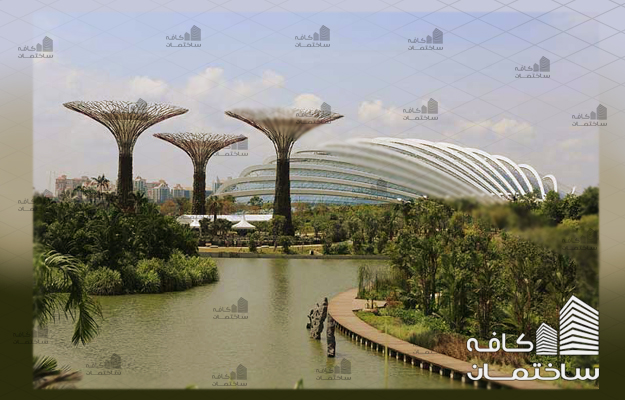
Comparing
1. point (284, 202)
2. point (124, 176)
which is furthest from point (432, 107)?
point (284, 202)

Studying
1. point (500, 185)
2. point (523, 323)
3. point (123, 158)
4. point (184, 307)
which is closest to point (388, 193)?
point (500, 185)

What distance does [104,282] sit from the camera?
17156mm

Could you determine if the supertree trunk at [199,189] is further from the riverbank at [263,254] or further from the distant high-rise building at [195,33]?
the distant high-rise building at [195,33]

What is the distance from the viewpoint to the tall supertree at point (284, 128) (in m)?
15.9

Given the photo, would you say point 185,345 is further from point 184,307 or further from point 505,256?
point 505,256

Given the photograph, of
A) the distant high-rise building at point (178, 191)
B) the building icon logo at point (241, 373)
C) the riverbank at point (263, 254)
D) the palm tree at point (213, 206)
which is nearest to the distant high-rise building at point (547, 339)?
the building icon logo at point (241, 373)

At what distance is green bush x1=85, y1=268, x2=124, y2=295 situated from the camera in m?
17.0

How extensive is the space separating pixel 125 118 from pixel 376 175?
1733cm

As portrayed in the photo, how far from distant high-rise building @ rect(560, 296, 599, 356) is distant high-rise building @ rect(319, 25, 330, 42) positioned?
15.5 ft

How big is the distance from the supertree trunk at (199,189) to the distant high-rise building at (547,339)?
2155 cm

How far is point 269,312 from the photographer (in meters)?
14.2

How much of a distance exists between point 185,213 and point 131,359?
23.5 meters

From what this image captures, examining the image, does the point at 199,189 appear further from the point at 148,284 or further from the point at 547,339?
the point at 547,339

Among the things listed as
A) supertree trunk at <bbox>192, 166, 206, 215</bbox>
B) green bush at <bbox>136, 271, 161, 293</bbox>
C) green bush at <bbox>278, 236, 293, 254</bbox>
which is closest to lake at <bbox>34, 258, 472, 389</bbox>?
green bush at <bbox>136, 271, 161, 293</bbox>
